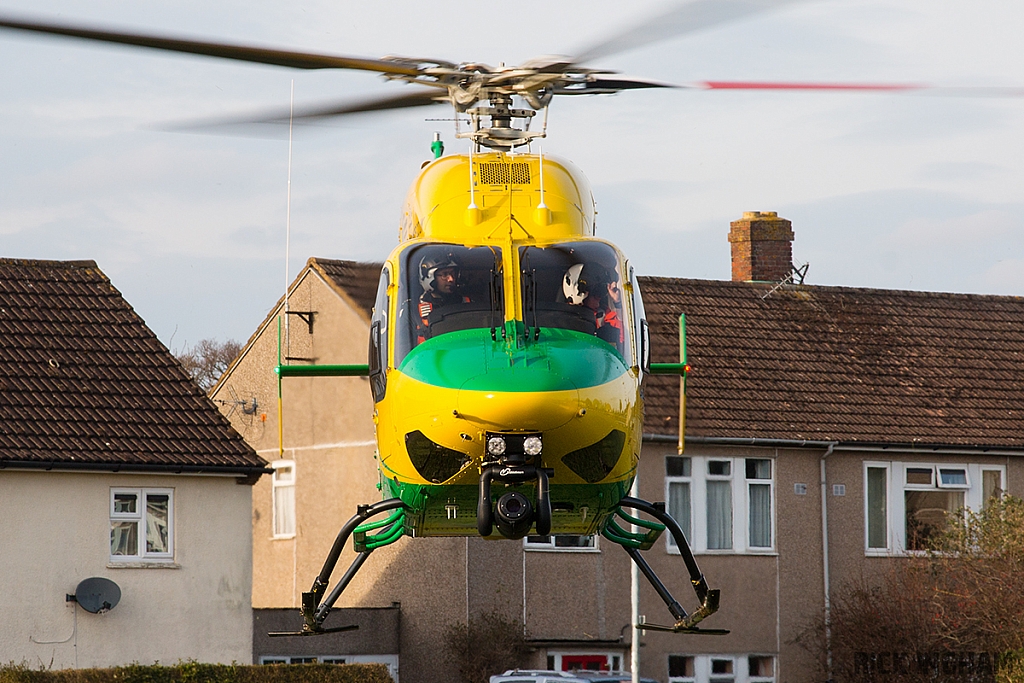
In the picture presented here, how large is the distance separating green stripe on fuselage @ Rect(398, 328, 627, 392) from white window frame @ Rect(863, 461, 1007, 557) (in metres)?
21.6

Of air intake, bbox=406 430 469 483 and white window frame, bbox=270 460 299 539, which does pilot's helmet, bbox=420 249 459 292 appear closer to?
air intake, bbox=406 430 469 483

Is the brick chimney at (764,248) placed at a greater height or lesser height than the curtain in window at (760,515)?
greater

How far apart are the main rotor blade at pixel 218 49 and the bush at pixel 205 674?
42.6 feet

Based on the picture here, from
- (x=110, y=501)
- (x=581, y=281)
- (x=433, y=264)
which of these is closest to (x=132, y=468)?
(x=110, y=501)

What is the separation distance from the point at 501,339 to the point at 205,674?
13.9 m

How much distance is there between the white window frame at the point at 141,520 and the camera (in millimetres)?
27766

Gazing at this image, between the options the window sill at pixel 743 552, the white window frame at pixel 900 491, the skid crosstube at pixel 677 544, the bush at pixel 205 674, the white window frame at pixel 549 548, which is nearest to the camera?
the skid crosstube at pixel 677 544

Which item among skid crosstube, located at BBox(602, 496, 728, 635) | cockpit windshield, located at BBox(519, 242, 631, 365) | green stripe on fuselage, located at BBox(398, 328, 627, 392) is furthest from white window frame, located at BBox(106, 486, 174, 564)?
cockpit windshield, located at BBox(519, 242, 631, 365)

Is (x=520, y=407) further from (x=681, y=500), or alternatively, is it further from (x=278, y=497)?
(x=278, y=497)

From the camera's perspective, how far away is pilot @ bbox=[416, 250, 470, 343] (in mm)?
13070

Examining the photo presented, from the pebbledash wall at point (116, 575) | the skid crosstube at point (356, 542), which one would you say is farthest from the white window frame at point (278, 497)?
the skid crosstube at point (356, 542)

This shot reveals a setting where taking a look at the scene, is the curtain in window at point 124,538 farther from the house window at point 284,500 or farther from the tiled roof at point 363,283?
the tiled roof at point 363,283

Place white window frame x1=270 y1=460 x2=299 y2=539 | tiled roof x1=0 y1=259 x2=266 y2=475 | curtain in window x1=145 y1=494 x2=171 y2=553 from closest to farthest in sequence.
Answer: tiled roof x1=0 y1=259 x2=266 y2=475, curtain in window x1=145 y1=494 x2=171 y2=553, white window frame x1=270 y1=460 x2=299 y2=539

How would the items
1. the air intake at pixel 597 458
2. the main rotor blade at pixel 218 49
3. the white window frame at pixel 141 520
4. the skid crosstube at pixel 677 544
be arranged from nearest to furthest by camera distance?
the main rotor blade at pixel 218 49 → the air intake at pixel 597 458 → the skid crosstube at pixel 677 544 → the white window frame at pixel 141 520
